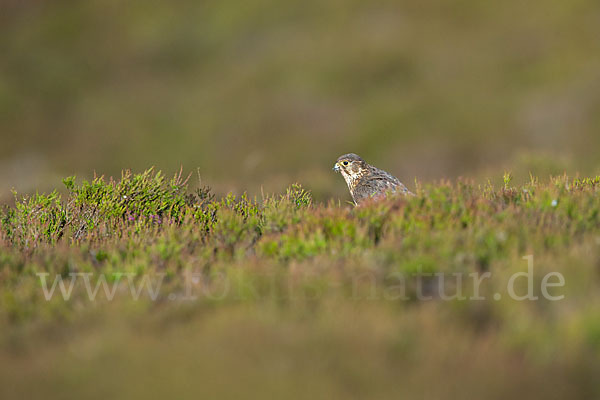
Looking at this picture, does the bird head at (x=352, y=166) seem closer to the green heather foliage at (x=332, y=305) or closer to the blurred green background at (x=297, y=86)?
the green heather foliage at (x=332, y=305)

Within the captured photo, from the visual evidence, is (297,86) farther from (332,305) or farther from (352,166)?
(332,305)

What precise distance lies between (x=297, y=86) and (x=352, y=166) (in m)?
24.3

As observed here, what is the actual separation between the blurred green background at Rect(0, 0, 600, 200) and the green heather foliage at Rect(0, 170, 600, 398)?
17607mm

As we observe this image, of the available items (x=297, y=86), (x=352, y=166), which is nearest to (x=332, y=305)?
(x=352, y=166)

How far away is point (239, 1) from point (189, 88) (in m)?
8.79

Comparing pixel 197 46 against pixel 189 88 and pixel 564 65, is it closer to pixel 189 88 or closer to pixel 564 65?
pixel 189 88

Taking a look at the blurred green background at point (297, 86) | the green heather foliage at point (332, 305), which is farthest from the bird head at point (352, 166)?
the blurred green background at point (297, 86)

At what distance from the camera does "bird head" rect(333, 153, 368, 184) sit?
32.8 ft

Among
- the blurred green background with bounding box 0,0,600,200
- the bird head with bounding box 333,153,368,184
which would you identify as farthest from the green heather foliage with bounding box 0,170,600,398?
the blurred green background with bounding box 0,0,600,200

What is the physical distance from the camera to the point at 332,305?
5070 mm

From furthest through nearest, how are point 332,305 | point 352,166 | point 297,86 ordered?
point 297,86, point 352,166, point 332,305

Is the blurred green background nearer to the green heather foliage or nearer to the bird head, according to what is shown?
the bird head

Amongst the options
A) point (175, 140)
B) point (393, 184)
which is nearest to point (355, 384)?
point (393, 184)

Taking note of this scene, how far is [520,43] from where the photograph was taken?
32.6 metres
